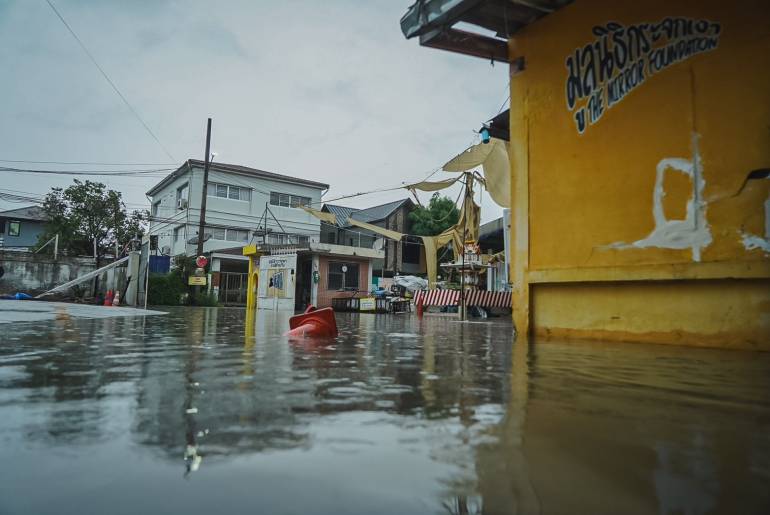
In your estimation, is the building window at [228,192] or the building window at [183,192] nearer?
the building window at [183,192]

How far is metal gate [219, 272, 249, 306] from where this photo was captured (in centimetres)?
3138

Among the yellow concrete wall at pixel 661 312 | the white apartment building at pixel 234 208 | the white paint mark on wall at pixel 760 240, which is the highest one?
the white apartment building at pixel 234 208

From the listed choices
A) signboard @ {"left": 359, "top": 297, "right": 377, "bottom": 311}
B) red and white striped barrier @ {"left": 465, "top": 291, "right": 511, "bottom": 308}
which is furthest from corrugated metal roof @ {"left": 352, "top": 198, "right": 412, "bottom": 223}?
red and white striped barrier @ {"left": 465, "top": 291, "right": 511, "bottom": 308}

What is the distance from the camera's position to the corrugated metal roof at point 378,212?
36.4 meters

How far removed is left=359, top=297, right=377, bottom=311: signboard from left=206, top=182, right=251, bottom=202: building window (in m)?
15.6

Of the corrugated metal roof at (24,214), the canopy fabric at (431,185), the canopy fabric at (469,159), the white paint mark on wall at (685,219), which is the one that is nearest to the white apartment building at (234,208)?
the corrugated metal roof at (24,214)

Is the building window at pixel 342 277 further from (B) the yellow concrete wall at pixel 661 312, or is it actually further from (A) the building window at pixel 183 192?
(B) the yellow concrete wall at pixel 661 312

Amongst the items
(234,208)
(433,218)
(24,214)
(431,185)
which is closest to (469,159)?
(431,185)

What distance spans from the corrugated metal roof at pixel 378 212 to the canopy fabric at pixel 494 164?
21.7 metres

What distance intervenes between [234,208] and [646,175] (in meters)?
30.3

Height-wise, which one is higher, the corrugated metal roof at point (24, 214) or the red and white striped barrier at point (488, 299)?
the corrugated metal roof at point (24, 214)

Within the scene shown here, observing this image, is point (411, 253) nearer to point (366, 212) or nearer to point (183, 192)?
point (366, 212)

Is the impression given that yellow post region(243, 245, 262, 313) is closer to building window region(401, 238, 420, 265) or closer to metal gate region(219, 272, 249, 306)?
metal gate region(219, 272, 249, 306)

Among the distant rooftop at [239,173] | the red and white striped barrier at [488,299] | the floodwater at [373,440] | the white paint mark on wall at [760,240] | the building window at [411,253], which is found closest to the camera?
the floodwater at [373,440]
